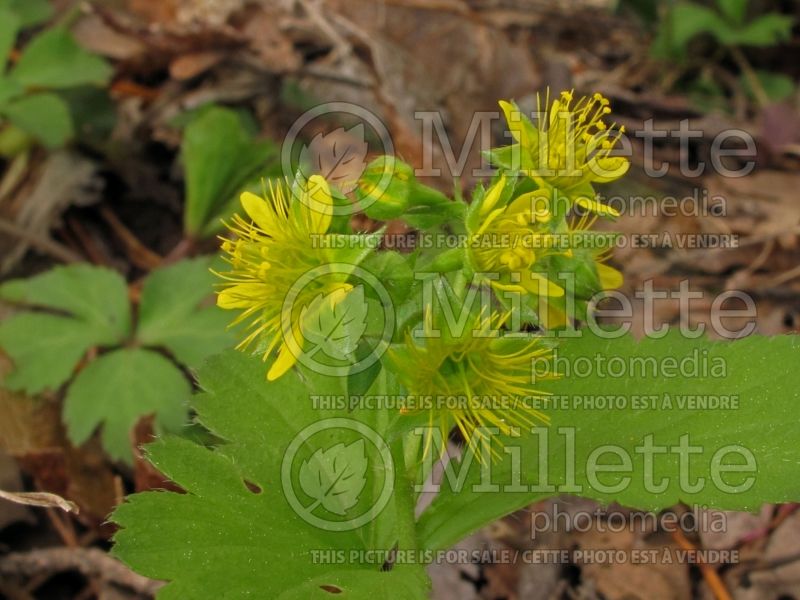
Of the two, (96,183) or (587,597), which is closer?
(587,597)

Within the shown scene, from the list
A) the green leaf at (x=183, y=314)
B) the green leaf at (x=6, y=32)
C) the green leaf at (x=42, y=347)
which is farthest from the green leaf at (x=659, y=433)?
the green leaf at (x=6, y=32)

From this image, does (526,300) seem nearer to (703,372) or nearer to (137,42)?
(703,372)

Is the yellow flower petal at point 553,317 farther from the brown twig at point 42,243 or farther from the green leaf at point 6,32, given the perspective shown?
the green leaf at point 6,32

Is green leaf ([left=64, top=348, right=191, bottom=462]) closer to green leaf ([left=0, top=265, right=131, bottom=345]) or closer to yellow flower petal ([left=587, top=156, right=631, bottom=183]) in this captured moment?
green leaf ([left=0, top=265, right=131, bottom=345])

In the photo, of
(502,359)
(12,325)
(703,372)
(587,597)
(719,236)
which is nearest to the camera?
(502,359)

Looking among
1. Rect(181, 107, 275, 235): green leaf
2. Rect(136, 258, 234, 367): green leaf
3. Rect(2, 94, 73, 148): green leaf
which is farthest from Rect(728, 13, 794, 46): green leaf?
Rect(2, 94, 73, 148): green leaf

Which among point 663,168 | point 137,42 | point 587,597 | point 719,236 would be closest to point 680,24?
point 663,168
